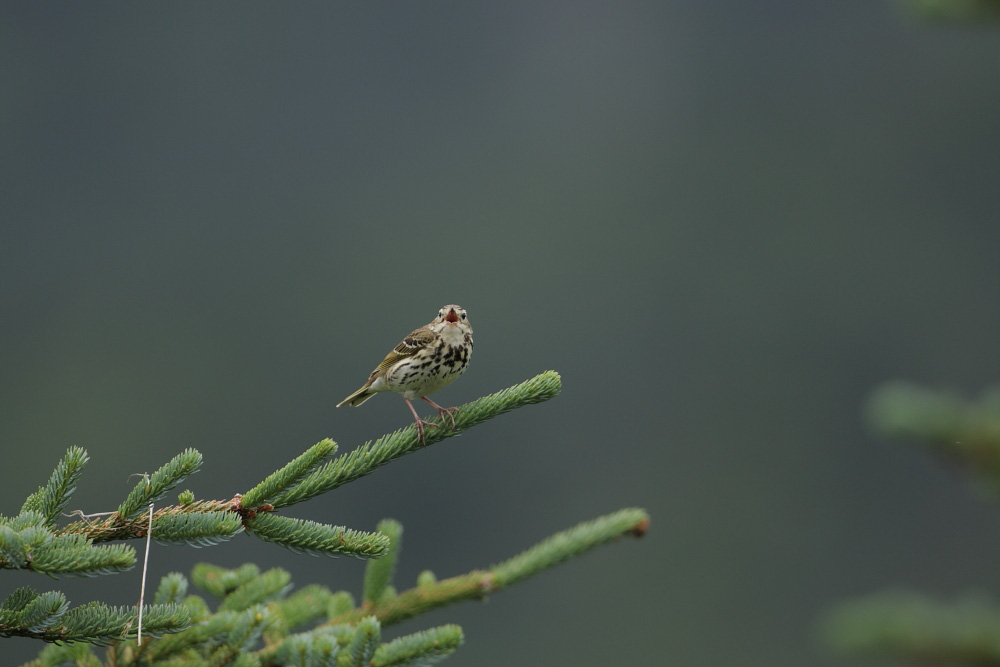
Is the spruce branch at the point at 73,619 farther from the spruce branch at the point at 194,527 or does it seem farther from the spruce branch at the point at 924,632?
the spruce branch at the point at 924,632

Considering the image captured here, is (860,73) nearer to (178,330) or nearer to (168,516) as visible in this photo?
(178,330)

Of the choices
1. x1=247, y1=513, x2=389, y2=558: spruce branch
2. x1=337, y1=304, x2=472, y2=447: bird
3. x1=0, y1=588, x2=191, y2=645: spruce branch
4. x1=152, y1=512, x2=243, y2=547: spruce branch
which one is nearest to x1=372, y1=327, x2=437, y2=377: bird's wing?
x1=337, y1=304, x2=472, y2=447: bird

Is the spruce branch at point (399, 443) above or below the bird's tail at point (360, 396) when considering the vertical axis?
below

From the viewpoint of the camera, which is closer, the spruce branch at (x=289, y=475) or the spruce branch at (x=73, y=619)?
the spruce branch at (x=73, y=619)

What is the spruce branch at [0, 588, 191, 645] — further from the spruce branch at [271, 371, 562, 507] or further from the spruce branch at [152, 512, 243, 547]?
the spruce branch at [271, 371, 562, 507]

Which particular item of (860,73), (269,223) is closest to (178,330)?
(269,223)

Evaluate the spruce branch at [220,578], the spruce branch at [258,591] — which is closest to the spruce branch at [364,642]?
the spruce branch at [258,591]

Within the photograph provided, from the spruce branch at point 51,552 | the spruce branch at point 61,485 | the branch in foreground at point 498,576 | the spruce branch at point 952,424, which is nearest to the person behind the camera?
the spruce branch at point 952,424

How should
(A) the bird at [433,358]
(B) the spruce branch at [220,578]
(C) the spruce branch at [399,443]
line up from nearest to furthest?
(C) the spruce branch at [399,443], (B) the spruce branch at [220,578], (A) the bird at [433,358]
